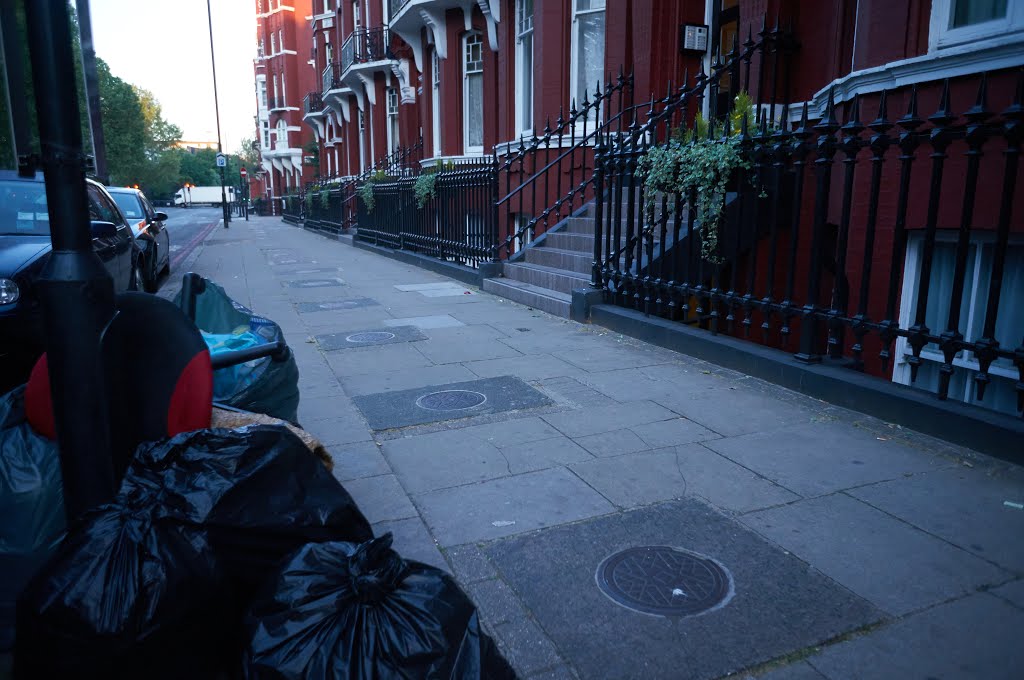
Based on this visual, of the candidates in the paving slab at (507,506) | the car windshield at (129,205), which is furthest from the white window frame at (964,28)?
the car windshield at (129,205)

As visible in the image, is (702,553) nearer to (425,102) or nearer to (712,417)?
(712,417)

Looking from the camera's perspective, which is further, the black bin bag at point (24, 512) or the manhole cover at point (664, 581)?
the manhole cover at point (664, 581)

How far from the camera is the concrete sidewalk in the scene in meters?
2.38

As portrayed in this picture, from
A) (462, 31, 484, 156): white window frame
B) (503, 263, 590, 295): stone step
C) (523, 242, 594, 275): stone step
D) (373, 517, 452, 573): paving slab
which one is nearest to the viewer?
(373, 517, 452, 573): paving slab

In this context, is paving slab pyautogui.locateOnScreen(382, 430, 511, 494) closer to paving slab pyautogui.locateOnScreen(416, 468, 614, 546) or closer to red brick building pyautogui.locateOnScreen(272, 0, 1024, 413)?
paving slab pyautogui.locateOnScreen(416, 468, 614, 546)

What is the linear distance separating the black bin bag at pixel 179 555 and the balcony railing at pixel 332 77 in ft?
108

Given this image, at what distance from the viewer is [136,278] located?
929 centimetres

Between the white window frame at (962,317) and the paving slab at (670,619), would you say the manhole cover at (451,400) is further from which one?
the white window frame at (962,317)

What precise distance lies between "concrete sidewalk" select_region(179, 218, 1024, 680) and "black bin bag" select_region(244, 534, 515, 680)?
0.67 meters

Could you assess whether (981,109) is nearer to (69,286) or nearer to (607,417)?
(607,417)

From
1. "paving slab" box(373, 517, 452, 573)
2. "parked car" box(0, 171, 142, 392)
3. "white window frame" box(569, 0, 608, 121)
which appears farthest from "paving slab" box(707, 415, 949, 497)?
"white window frame" box(569, 0, 608, 121)

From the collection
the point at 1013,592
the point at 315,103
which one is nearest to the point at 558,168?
the point at 1013,592

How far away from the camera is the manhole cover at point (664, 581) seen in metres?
2.58

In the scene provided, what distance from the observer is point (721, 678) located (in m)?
2.21
